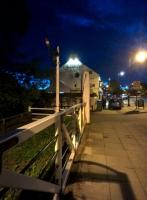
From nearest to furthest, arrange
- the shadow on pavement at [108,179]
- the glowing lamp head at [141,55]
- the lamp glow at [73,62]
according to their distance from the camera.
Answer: the shadow on pavement at [108,179] → the glowing lamp head at [141,55] → the lamp glow at [73,62]

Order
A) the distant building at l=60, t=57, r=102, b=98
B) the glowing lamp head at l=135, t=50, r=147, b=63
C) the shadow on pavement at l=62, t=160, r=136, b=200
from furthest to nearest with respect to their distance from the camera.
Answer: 1. the distant building at l=60, t=57, r=102, b=98
2. the glowing lamp head at l=135, t=50, r=147, b=63
3. the shadow on pavement at l=62, t=160, r=136, b=200

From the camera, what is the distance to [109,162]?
16.8ft

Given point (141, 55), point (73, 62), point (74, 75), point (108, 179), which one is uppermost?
point (73, 62)

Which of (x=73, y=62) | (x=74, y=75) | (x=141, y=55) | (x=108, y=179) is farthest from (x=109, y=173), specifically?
(x=73, y=62)

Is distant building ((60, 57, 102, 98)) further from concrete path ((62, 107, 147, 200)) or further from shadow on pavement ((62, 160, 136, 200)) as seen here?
shadow on pavement ((62, 160, 136, 200))

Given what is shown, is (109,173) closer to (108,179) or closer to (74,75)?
(108,179)

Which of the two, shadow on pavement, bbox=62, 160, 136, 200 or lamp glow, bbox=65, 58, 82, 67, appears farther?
lamp glow, bbox=65, 58, 82, 67

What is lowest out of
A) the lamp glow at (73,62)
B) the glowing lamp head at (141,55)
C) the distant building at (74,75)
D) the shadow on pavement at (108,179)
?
the shadow on pavement at (108,179)

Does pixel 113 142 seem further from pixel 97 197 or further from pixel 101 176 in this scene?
pixel 97 197

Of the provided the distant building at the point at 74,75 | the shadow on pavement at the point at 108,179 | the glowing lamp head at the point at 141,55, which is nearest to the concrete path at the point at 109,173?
the shadow on pavement at the point at 108,179

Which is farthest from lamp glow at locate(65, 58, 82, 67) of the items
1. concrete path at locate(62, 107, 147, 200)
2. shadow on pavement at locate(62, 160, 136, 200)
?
shadow on pavement at locate(62, 160, 136, 200)

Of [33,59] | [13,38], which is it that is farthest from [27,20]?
[33,59]

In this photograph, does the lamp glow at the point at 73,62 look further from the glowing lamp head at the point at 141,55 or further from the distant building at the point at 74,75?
the glowing lamp head at the point at 141,55

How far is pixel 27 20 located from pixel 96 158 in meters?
16.9
